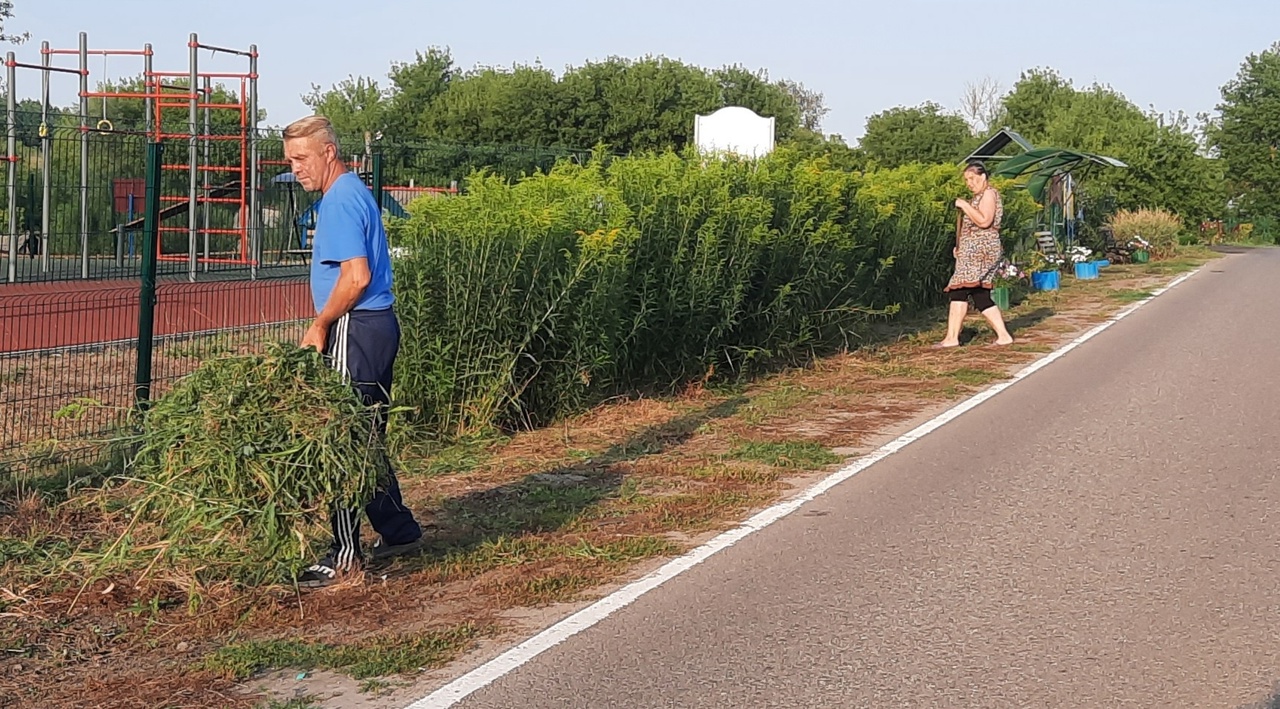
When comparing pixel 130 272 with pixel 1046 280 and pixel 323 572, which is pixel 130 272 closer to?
pixel 323 572

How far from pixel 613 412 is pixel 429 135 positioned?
57.6 m

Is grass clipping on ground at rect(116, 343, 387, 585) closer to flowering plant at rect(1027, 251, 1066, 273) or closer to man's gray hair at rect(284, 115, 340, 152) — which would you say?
man's gray hair at rect(284, 115, 340, 152)

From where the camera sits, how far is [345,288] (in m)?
6.29

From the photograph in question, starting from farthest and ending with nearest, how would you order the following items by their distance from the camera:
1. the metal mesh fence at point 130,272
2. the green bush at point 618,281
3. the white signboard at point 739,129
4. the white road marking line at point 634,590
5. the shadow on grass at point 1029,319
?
the white signboard at point 739,129, the shadow on grass at point 1029,319, the green bush at point 618,281, the metal mesh fence at point 130,272, the white road marking line at point 634,590

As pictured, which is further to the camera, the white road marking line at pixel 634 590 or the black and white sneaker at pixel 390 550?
the black and white sneaker at pixel 390 550

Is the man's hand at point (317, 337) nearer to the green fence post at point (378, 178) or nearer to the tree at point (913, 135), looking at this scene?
the green fence post at point (378, 178)

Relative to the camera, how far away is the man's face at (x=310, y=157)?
6.43m

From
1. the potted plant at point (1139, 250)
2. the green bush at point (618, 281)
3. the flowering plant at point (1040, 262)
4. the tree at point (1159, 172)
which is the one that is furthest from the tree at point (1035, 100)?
the green bush at point (618, 281)

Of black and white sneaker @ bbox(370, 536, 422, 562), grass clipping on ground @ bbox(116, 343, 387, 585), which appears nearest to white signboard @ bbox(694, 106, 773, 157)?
black and white sneaker @ bbox(370, 536, 422, 562)

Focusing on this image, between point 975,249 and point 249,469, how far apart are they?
35.8ft

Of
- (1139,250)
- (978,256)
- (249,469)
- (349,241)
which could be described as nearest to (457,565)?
(249,469)

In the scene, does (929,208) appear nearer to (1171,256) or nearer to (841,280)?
(841,280)

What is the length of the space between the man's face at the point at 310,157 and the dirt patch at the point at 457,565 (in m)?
1.81

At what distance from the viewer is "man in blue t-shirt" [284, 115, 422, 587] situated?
6.29 meters
